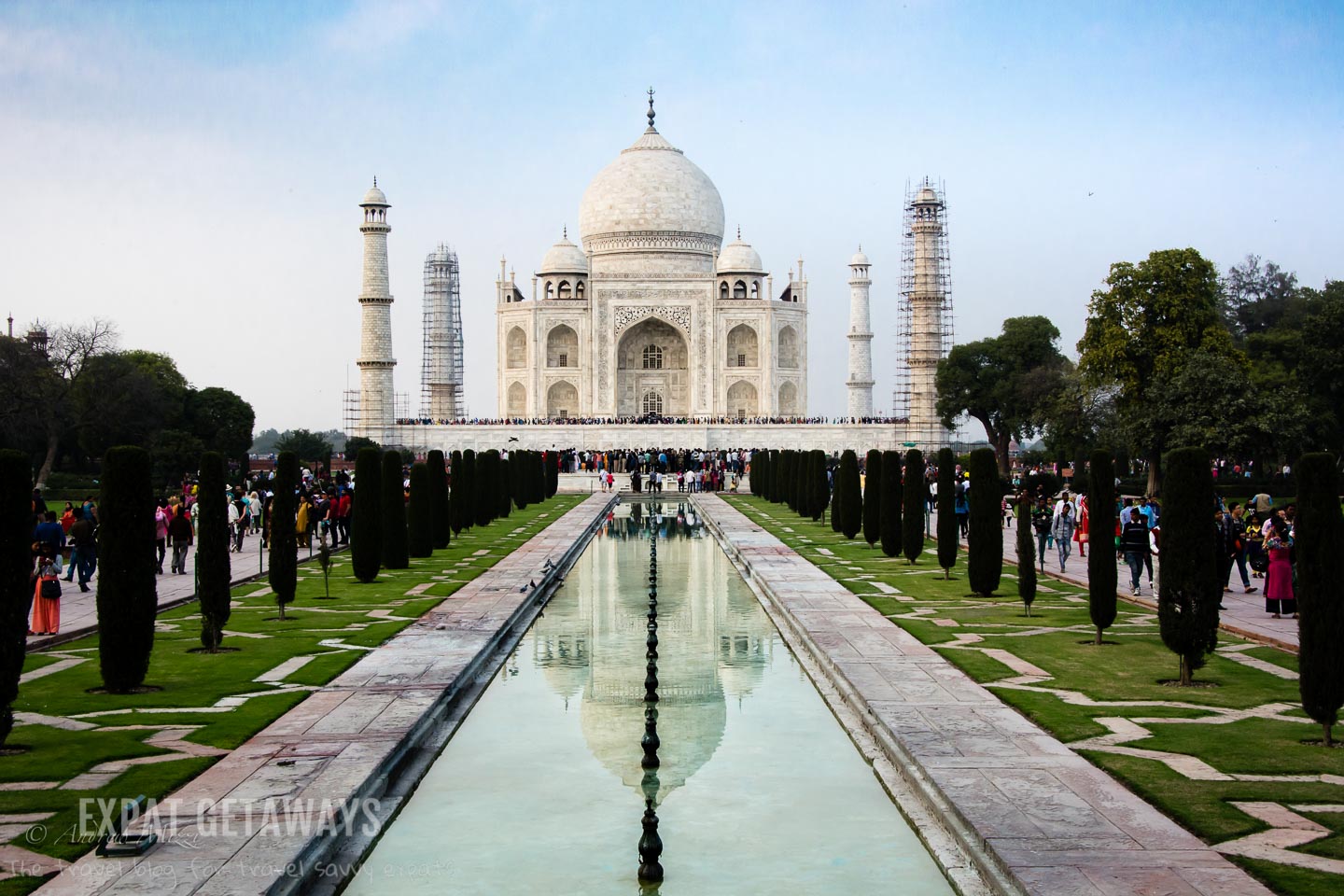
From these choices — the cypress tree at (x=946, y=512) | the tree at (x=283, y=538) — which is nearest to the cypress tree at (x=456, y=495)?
the cypress tree at (x=946, y=512)

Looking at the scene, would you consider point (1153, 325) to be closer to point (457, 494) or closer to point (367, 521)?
point (457, 494)

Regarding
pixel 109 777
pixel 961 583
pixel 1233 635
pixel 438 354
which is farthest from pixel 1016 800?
pixel 438 354

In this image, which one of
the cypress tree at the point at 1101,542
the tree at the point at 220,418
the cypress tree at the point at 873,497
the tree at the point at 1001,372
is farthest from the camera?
the tree at the point at 1001,372

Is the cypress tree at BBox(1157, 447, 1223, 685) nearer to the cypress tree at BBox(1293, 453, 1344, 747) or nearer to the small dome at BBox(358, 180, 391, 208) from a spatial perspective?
the cypress tree at BBox(1293, 453, 1344, 747)

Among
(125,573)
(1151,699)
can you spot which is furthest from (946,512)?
(125,573)

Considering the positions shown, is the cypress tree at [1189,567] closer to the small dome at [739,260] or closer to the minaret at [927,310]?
the minaret at [927,310]

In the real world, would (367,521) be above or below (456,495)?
below
